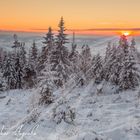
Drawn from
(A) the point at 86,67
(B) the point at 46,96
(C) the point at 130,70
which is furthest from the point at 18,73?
(B) the point at 46,96

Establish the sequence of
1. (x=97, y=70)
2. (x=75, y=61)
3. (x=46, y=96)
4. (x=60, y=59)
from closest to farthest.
Answer: 1. (x=46, y=96)
2. (x=97, y=70)
3. (x=60, y=59)
4. (x=75, y=61)

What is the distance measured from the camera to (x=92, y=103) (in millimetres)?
17094

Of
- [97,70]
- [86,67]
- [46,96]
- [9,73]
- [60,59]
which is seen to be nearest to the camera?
[46,96]

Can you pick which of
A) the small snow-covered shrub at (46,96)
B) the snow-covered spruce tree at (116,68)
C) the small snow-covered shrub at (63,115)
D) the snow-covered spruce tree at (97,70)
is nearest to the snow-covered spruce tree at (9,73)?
the snow-covered spruce tree at (97,70)

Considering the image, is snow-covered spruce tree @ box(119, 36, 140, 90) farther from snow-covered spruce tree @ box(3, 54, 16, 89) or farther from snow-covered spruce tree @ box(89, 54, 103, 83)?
snow-covered spruce tree @ box(3, 54, 16, 89)

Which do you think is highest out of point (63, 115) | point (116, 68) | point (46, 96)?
point (116, 68)

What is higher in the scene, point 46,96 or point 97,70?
point 97,70

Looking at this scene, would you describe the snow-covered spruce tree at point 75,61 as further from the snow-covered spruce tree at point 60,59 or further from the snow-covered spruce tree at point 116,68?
the snow-covered spruce tree at point 116,68

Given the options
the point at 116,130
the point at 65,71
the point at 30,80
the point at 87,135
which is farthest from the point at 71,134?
the point at 30,80

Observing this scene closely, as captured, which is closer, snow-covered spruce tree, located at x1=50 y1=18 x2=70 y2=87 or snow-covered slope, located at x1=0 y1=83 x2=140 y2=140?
snow-covered slope, located at x1=0 y1=83 x2=140 y2=140

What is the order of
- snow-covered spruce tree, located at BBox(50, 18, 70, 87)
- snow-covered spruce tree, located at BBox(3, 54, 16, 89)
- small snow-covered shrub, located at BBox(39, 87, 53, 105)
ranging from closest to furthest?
small snow-covered shrub, located at BBox(39, 87, 53, 105) → snow-covered spruce tree, located at BBox(50, 18, 70, 87) → snow-covered spruce tree, located at BBox(3, 54, 16, 89)

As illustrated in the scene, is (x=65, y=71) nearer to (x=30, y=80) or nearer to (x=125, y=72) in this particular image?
(x=125, y=72)

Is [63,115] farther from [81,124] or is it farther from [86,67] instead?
[86,67]

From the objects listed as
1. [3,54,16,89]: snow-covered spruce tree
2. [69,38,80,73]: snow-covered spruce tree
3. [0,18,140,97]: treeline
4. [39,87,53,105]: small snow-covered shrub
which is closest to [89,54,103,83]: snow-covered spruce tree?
[0,18,140,97]: treeline
